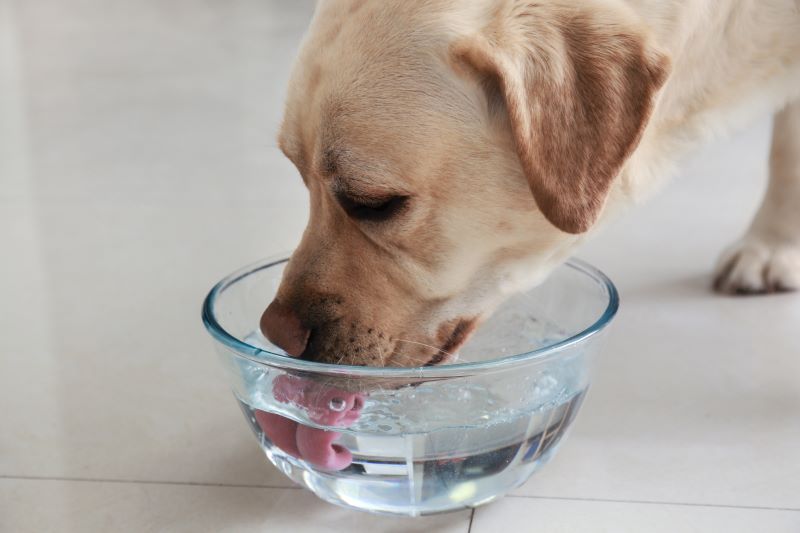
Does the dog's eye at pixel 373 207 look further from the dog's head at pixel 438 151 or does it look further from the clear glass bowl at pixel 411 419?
the clear glass bowl at pixel 411 419

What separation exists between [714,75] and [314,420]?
761 mm

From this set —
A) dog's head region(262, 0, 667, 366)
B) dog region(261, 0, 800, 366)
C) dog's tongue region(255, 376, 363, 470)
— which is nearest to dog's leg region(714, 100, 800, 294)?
dog region(261, 0, 800, 366)

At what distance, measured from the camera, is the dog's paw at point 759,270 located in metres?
1.96

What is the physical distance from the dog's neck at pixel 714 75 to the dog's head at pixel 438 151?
6.6 inches

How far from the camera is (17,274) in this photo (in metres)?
2.19

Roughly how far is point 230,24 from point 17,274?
4225 millimetres

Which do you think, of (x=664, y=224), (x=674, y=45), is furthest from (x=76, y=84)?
(x=674, y=45)

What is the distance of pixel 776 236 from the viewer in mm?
2033

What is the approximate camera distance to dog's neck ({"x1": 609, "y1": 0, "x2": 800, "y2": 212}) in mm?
1378

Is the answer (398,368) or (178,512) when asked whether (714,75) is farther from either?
(178,512)

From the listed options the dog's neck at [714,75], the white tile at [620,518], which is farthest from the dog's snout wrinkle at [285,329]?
the dog's neck at [714,75]

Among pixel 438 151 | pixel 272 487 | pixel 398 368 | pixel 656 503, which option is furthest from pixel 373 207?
pixel 656 503

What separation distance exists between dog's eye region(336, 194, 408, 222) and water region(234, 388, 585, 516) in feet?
0.77

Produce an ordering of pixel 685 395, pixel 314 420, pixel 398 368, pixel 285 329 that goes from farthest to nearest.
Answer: pixel 685 395, pixel 285 329, pixel 314 420, pixel 398 368
